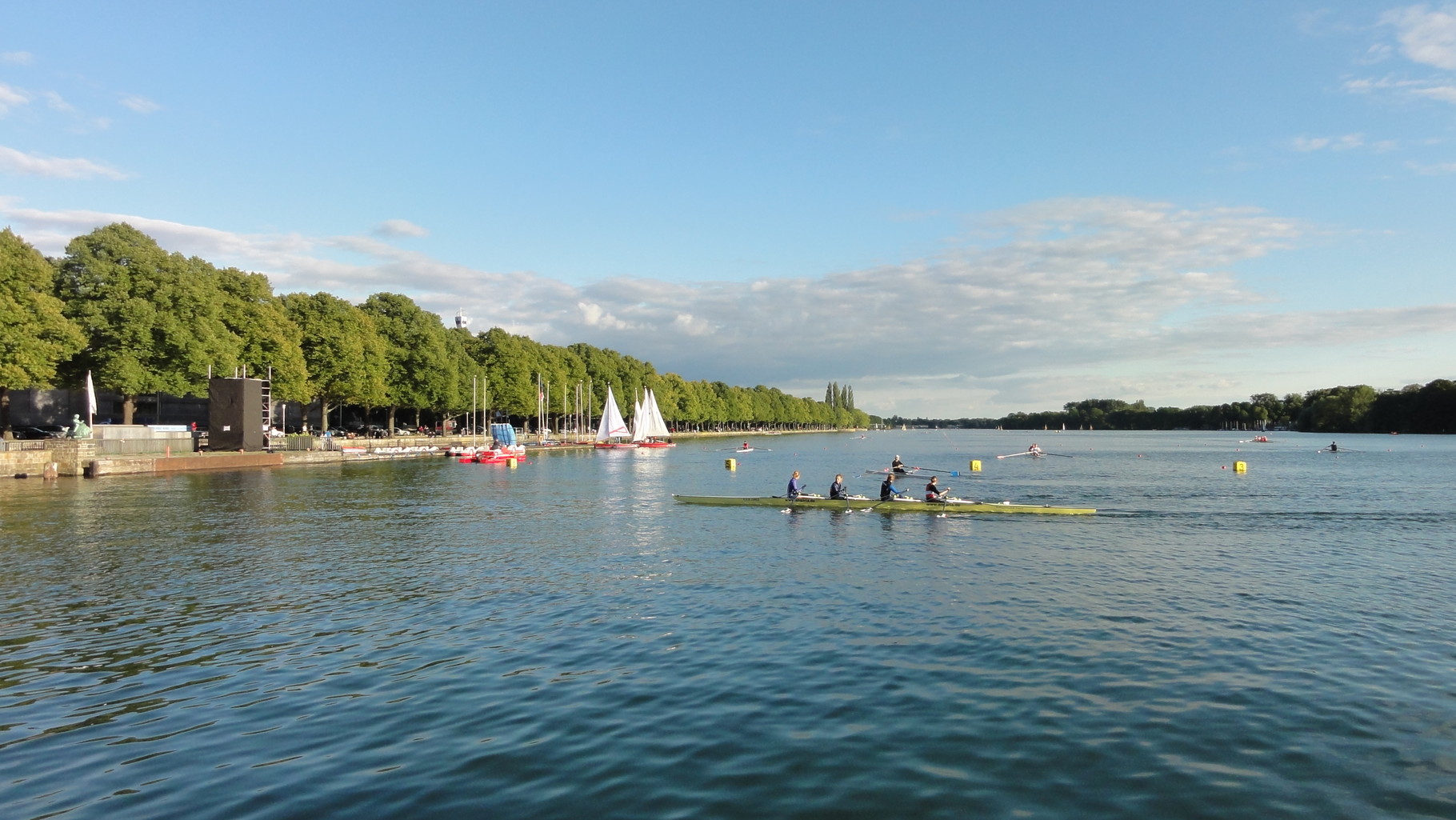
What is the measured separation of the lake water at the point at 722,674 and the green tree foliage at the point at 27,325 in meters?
38.5

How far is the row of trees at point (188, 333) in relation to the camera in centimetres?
6700

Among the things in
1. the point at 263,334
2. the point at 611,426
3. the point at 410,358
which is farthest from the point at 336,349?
the point at 611,426

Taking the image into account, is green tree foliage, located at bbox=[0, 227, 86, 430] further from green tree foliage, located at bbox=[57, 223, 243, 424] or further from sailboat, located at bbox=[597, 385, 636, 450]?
sailboat, located at bbox=[597, 385, 636, 450]

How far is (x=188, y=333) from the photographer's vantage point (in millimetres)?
77375

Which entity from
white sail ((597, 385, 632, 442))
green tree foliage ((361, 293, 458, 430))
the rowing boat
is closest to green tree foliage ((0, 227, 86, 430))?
green tree foliage ((361, 293, 458, 430))

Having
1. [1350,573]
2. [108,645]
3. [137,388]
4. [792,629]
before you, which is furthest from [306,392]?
[1350,573]

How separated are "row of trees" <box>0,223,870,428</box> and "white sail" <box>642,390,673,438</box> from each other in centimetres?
3011

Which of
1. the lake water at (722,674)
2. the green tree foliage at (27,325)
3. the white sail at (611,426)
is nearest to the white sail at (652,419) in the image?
the white sail at (611,426)

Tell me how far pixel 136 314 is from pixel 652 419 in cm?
7838

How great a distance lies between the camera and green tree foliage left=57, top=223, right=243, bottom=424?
74375 mm

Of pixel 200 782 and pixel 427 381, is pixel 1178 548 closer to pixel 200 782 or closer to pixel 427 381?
pixel 200 782

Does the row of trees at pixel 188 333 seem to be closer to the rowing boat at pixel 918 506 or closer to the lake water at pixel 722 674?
the lake water at pixel 722 674

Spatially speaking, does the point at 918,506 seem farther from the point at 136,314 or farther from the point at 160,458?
the point at 136,314

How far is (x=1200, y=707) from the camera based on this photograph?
14195 millimetres
